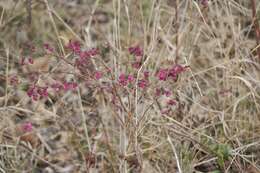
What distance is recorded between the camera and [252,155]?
7.06 feet

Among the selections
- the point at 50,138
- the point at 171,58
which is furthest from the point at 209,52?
the point at 50,138

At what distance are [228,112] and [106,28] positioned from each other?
1.26m

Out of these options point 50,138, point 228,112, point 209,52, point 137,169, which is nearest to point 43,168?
point 50,138

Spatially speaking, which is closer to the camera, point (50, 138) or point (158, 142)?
point (158, 142)

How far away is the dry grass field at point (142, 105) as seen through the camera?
209 cm

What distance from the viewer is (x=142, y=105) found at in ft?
7.59

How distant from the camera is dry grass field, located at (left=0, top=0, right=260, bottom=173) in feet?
6.86

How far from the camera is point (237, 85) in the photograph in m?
2.53

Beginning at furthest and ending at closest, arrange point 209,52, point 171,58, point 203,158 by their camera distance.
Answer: point 209,52 → point 171,58 → point 203,158

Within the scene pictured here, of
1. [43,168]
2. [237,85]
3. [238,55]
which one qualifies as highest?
[238,55]

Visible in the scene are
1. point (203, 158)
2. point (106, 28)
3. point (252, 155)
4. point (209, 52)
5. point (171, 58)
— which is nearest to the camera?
point (252, 155)

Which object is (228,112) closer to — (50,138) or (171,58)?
(171,58)

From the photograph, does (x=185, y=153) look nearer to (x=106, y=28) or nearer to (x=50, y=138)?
(x=50, y=138)

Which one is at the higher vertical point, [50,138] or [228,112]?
[228,112]
